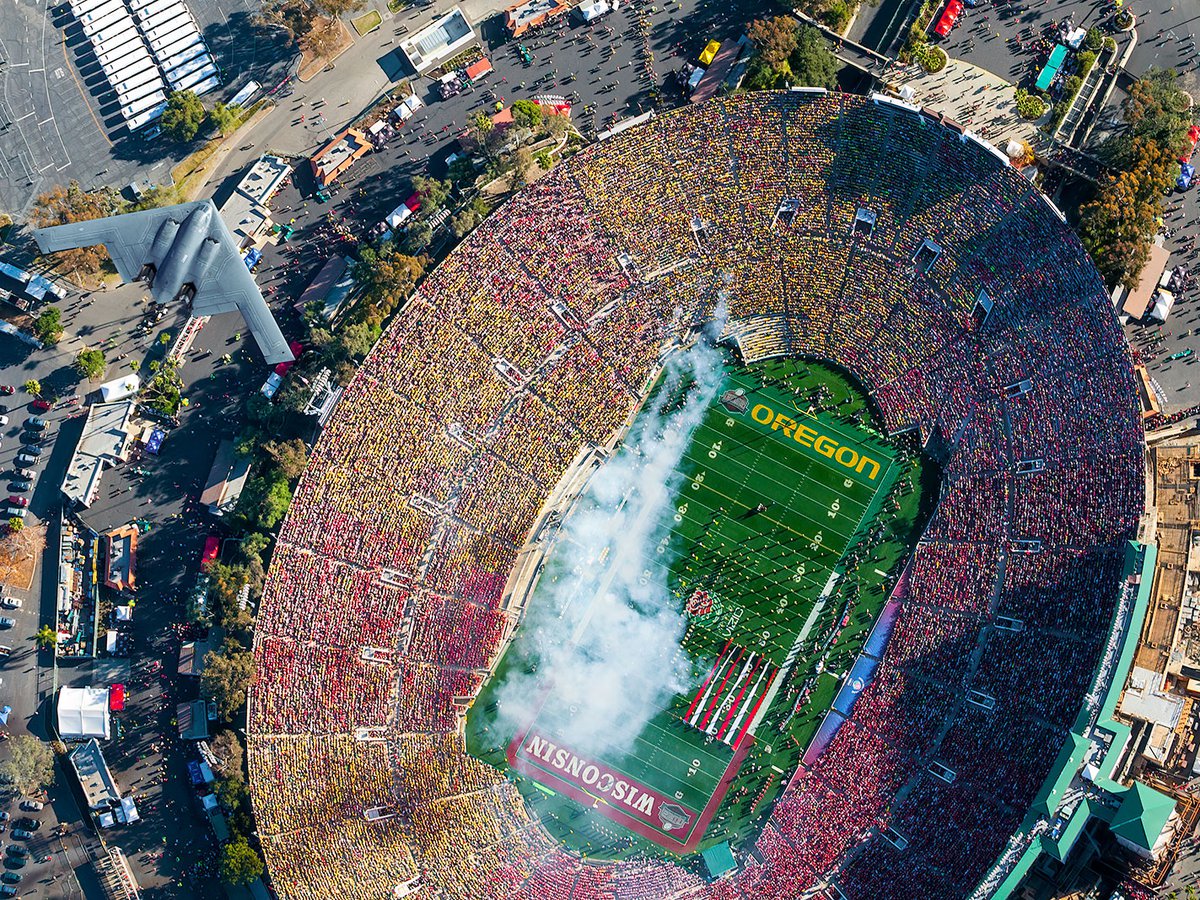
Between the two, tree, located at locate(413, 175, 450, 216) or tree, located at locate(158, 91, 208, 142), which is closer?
tree, located at locate(413, 175, 450, 216)

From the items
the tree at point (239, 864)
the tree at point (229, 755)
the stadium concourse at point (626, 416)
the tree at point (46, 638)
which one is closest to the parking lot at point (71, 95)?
the stadium concourse at point (626, 416)

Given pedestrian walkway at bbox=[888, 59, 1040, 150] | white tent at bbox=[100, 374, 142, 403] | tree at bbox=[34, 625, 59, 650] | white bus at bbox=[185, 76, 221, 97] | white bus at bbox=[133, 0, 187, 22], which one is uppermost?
pedestrian walkway at bbox=[888, 59, 1040, 150]

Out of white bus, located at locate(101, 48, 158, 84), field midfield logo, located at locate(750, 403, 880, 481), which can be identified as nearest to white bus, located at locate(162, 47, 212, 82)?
white bus, located at locate(101, 48, 158, 84)

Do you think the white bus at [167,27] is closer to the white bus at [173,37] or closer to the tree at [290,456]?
the white bus at [173,37]

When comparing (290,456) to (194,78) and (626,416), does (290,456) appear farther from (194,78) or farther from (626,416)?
(194,78)

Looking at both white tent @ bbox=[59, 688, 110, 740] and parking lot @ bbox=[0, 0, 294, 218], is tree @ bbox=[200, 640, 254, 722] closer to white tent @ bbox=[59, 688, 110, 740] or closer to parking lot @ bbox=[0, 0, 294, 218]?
white tent @ bbox=[59, 688, 110, 740]

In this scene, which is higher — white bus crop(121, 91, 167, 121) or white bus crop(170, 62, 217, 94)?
white bus crop(170, 62, 217, 94)
